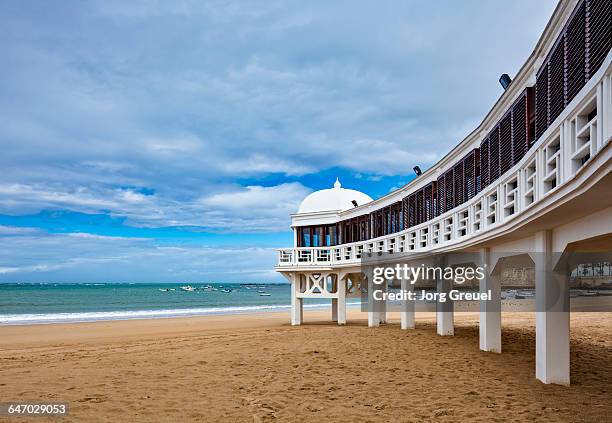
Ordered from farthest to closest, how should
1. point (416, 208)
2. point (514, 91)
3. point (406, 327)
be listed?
point (406, 327)
point (416, 208)
point (514, 91)

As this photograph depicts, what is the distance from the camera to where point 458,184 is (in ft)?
52.2

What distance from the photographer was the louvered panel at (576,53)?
274 inches

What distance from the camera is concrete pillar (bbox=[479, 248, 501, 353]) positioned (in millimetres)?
13898

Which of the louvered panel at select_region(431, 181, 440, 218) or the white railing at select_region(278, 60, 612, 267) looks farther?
the louvered panel at select_region(431, 181, 440, 218)

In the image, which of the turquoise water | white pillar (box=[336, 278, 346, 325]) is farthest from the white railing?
the turquoise water

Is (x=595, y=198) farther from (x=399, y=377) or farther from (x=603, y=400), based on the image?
(x=399, y=377)

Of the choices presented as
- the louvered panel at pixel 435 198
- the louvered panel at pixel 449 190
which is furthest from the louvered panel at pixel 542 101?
the louvered panel at pixel 435 198

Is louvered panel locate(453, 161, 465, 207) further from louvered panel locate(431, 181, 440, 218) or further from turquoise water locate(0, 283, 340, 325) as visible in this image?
turquoise water locate(0, 283, 340, 325)

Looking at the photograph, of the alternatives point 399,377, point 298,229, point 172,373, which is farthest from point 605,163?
point 298,229

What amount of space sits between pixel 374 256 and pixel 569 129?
52.5 feet

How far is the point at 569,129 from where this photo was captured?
272 inches

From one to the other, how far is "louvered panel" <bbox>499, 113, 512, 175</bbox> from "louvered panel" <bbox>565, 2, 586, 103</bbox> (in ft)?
12.4

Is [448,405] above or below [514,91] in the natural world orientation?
below

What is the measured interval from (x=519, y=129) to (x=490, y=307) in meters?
5.24
